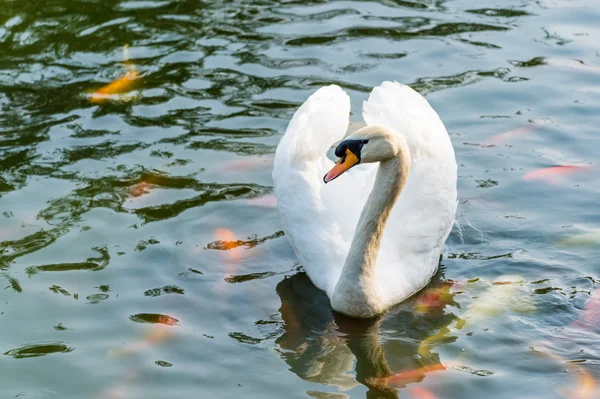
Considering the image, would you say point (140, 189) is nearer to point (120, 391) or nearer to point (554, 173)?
point (120, 391)

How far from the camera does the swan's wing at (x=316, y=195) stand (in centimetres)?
764

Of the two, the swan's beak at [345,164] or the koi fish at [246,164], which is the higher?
the swan's beak at [345,164]

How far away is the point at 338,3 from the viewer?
13008 mm

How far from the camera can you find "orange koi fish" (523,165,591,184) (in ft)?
29.6

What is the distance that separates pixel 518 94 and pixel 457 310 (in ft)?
12.7

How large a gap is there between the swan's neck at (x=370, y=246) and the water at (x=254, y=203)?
19 centimetres

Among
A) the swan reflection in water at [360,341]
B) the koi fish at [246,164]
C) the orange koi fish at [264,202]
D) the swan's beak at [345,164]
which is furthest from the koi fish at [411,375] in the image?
the koi fish at [246,164]

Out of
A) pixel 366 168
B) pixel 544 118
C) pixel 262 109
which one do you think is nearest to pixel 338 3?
pixel 262 109

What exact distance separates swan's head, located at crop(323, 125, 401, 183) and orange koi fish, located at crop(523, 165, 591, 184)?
260cm

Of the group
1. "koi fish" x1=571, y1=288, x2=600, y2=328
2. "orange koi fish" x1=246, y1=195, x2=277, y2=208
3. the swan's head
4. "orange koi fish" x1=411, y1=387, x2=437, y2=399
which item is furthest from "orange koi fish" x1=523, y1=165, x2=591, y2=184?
"orange koi fish" x1=411, y1=387, x2=437, y2=399

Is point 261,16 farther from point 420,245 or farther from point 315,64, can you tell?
point 420,245

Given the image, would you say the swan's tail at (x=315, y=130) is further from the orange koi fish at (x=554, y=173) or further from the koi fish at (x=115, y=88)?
the koi fish at (x=115, y=88)

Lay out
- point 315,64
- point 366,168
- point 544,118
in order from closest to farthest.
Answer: point 366,168 < point 544,118 < point 315,64

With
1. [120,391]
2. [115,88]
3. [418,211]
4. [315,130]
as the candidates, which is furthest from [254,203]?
[115,88]
